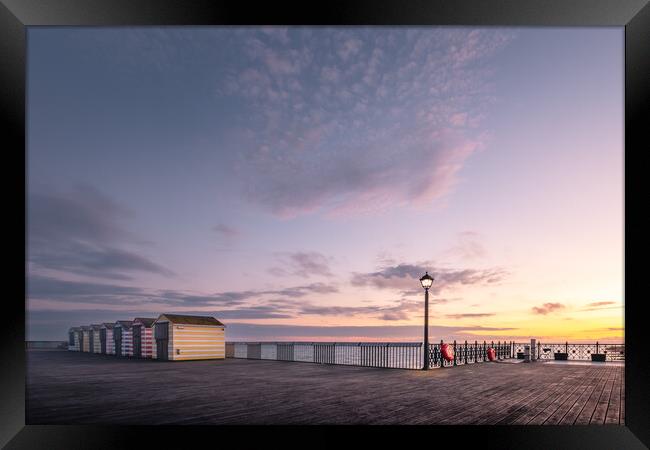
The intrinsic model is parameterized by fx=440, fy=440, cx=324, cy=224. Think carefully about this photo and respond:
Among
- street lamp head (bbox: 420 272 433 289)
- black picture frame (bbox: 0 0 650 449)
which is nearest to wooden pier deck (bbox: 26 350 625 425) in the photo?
black picture frame (bbox: 0 0 650 449)

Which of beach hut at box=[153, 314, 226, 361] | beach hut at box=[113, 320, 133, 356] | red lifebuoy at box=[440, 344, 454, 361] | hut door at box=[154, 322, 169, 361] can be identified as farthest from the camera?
beach hut at box=[113, 320, 133, 356]

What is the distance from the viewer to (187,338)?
65.4ft

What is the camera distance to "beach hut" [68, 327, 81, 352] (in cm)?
2886

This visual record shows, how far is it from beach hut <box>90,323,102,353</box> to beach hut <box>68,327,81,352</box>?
223cm

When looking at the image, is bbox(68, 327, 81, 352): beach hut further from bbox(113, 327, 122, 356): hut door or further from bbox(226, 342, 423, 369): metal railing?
bbox(226, 342, 423, 369): metal railing

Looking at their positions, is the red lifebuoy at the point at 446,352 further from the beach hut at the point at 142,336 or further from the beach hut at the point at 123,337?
the beach hut at the point at 123,337

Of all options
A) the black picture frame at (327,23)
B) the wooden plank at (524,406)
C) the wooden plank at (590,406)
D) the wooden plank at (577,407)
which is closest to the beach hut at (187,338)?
the black picture frame at (327,23)

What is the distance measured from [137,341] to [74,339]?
10586mm

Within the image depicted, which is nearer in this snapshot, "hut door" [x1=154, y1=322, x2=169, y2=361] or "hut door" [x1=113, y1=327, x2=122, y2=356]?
"hut door" [x1=154, y1=322, x2=169, y2=361]

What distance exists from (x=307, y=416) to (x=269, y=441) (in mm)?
1136

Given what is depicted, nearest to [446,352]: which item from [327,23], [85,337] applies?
[327,23]

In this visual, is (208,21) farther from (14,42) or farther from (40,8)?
(14,42)

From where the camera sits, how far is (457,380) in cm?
1120

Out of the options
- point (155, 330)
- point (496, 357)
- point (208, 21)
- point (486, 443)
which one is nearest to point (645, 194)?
point (486, 443)
